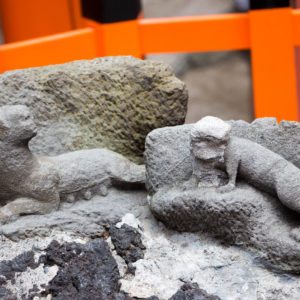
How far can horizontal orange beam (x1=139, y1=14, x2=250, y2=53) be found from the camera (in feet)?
10.4

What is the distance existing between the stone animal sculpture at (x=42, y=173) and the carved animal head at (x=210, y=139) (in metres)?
0.29

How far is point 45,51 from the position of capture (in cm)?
307

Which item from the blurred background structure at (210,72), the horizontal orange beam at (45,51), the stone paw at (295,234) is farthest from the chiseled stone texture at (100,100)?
the blurred background structure at (210,72)

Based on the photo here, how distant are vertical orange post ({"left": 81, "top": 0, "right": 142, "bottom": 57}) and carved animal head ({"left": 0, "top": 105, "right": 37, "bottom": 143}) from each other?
1.25m

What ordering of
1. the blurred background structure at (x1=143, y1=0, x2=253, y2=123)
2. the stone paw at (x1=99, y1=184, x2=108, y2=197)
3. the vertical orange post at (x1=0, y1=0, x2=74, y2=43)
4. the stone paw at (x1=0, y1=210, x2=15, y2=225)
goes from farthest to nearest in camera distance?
the blurred background structure at (x1=143, y1=0, x2=253, y2=123), the vertical orange post at (x1=0, y1=0, x2=74, y2=43), the stone paw at (x1=99, y1=184, x2=108, y2=197), the stone paw at (x1=0, y1=210, x2=15, y2=225)

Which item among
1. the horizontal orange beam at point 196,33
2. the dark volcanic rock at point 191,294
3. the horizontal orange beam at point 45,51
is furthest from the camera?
the horizontal orange beam at point 196,33

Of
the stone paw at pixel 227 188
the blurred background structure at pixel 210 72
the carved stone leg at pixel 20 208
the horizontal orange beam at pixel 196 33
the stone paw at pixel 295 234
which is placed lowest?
the blurred background structure at pixel 210 72

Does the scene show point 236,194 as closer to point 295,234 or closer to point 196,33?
point 295,234

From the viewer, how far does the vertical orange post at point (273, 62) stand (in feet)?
10.2

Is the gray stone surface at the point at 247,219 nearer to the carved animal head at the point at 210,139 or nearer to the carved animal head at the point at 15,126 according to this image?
the carved animal head at the point at 210,139

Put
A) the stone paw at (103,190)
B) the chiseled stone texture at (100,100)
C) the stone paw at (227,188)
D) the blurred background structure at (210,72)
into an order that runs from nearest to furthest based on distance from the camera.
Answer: the stone paw at (227,188) < the stone paw at (103,190) < the chiseled stone texture at (100,100) < the blurred background structure at (210,72)

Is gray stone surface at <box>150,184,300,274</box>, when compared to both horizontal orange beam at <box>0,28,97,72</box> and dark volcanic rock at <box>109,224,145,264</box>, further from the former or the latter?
horizontal orange beam at <box>0,28,97,72</box>

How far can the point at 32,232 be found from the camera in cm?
196

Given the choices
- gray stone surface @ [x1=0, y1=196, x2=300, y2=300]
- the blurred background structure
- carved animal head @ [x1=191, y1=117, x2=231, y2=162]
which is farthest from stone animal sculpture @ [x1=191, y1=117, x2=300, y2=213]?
the blurred background structure
